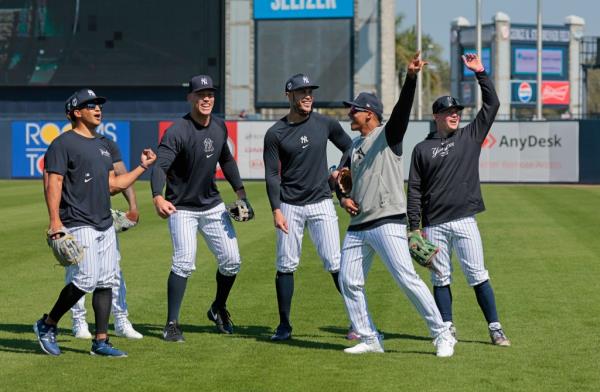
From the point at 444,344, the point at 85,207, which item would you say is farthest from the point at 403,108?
the point at 85,207

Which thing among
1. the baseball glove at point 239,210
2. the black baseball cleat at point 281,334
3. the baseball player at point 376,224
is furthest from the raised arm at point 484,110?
the black baseball cleat at point 281,334

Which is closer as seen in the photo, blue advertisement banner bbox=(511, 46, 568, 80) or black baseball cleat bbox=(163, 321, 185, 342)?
black baseball cleat bbox=(163, 321, 185, 342)

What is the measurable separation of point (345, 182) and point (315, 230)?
88 cm

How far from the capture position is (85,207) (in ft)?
28.9

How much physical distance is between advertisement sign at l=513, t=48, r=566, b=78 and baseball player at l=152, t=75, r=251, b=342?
10072cm

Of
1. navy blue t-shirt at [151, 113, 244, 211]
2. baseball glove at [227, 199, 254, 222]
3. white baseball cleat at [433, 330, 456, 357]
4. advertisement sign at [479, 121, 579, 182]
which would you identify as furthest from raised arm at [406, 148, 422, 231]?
advertisement sign at [479, 121, 579, 182]

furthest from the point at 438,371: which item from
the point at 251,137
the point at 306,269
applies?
the point at 251,137

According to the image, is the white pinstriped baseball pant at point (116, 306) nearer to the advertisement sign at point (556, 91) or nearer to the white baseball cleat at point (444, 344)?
the white baseball cleat at point (444, 344)

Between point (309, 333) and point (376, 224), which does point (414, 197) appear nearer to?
point (376, 224)

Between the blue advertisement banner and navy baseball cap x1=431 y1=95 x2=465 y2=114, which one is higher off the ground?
the blue advertisement banner

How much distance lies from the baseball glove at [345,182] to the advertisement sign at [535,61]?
101 m

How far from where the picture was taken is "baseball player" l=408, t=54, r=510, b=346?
9.27 metres

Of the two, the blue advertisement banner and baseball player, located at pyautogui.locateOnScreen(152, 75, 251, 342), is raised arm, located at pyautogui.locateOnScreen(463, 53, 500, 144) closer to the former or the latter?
baseball player, located at pyautogui.locateOnScreen(152, 75, 251, 342)

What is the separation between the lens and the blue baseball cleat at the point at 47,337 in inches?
354
